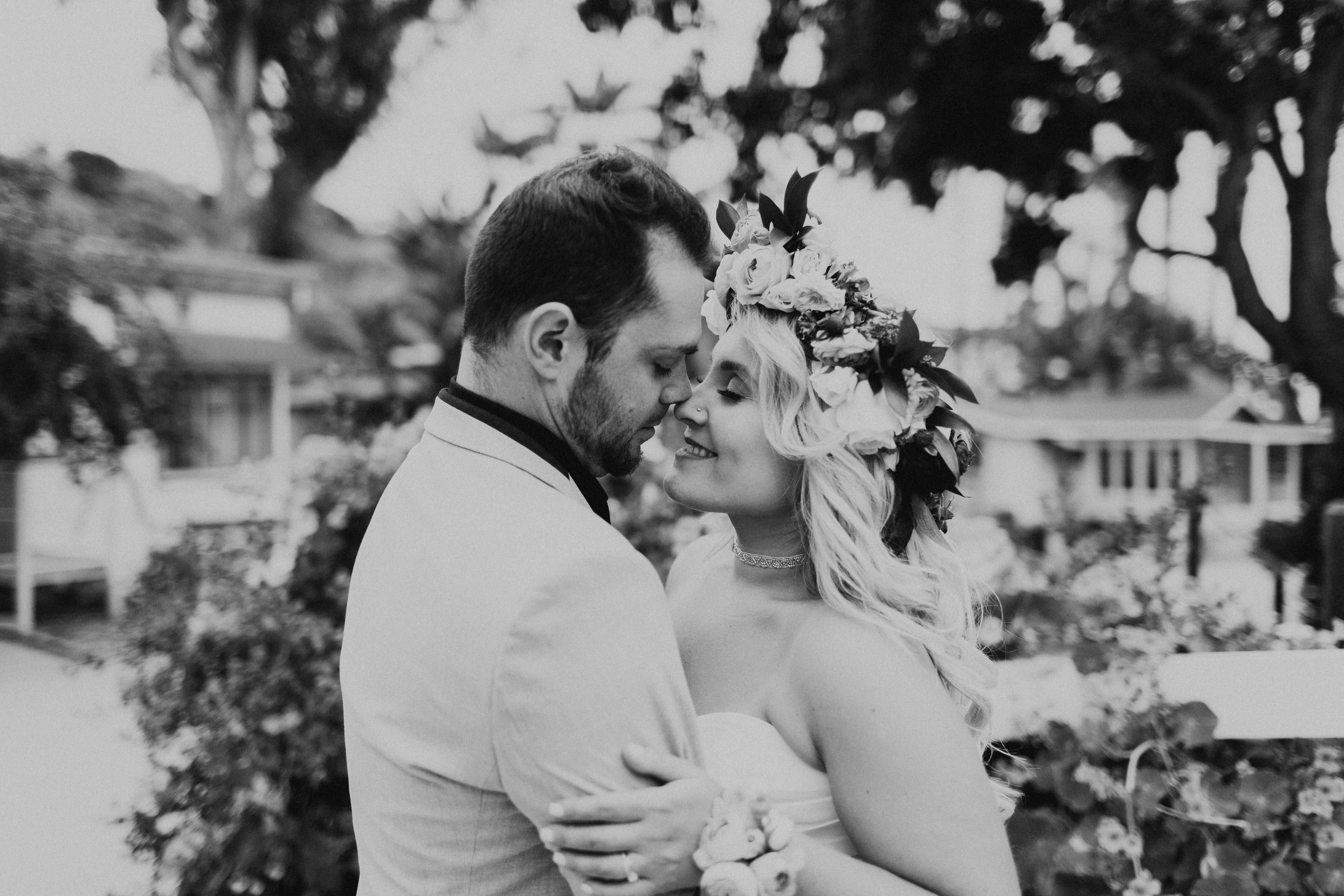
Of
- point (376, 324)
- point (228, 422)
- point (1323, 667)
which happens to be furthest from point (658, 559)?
point (376, 324)

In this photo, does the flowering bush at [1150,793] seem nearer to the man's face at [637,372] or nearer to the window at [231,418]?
the man's face at [637,372]

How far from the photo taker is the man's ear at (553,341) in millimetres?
1724

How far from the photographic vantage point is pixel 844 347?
2195 mm

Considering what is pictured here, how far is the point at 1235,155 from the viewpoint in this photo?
6.93 meters

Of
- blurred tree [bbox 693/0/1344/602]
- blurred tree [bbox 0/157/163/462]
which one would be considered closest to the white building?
blurred tree [bbox 0/157/163/462]

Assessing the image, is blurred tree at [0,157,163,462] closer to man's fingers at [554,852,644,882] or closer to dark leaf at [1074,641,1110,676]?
dark leaf at [1074,641,1110,676]

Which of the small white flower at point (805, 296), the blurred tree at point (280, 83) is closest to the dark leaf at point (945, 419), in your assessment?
the small white flower at point (805, 296)

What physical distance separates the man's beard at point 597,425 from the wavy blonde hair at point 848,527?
44cm

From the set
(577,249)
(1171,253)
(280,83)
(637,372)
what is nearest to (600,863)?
(637,372)

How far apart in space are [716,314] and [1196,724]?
75.7 inches

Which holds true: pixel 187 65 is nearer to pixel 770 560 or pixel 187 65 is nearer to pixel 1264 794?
pixel 770 560

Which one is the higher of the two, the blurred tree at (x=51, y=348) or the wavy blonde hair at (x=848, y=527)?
the blurred tree at (x=51, y=348)

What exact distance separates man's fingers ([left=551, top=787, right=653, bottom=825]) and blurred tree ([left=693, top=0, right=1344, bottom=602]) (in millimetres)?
6072

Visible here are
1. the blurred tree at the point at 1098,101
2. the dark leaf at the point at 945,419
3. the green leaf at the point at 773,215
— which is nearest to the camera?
the dark leaf at the point at 945,419
